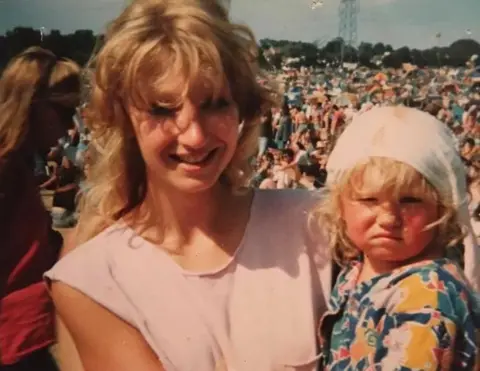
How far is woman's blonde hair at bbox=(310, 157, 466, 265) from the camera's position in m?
0.77

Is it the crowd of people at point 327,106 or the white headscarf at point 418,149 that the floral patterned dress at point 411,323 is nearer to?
the white headscarf at point 418,149

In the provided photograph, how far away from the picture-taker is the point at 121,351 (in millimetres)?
852

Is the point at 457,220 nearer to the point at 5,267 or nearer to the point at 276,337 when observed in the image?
the point at 276,337

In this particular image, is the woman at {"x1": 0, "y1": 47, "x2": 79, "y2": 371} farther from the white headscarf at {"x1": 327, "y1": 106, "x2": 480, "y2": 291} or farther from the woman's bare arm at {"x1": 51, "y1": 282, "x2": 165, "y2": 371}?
the white headscarf at {"x1": 327, "y1": 106, "x2": 480, "y2": 291}

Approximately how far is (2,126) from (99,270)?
0.32 metres

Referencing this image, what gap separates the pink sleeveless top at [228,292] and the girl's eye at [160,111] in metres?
0.18

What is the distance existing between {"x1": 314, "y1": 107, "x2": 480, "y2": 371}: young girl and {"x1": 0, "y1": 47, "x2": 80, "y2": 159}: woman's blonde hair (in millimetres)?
491

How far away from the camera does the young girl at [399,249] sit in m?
0.70

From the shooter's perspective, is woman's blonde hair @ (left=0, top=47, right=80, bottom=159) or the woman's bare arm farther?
woman's blonde hair @ (left=0, top=47, right=80, bottom=159)

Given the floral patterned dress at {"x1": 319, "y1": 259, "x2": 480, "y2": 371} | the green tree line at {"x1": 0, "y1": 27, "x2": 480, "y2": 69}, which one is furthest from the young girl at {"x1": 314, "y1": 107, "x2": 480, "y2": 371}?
the green tree line at {"x1": 0, "y1": 27, "x2": 480, "y2": 69}

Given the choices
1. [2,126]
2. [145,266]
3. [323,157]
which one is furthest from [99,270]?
[323,157]

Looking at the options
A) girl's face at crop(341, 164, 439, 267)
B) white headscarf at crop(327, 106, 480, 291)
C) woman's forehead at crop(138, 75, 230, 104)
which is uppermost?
woman's forehead at crop(138, 75, 230, 104)

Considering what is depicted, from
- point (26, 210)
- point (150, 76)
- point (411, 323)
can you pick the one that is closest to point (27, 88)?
point (26, 210)

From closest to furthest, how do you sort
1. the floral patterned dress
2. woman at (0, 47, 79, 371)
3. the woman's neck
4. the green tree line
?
the floral patterned dress → the woman's neck → woman at (0, 47, 79, 371) → the green tree line
